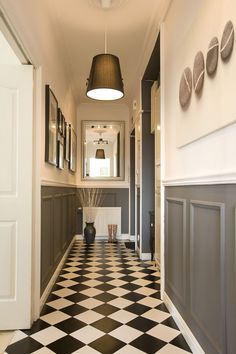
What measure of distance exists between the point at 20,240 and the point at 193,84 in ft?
5.33

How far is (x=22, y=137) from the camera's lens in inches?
90.7

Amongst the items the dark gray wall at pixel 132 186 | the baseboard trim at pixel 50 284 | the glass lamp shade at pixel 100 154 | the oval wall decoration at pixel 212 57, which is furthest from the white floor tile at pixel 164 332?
the glass lamp shade at pixel 100 154

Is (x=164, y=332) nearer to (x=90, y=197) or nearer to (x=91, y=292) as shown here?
(x=91, y=292)

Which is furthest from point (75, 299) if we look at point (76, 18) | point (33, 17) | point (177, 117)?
point (76, 18)

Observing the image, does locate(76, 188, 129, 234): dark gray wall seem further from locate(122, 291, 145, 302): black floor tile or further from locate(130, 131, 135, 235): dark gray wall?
locate(122, 291, 145, 302): black floor tile

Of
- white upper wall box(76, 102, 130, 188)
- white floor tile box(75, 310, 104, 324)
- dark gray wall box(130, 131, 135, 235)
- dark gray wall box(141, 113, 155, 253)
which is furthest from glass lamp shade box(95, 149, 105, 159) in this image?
white floor tile box(75, 310, 104, 324)

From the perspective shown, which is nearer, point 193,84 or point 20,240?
point 193,84

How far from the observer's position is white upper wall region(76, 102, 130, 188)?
6293 mm

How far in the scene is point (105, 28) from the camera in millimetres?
3389

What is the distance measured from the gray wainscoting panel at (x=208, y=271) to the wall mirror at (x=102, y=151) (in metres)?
4.38

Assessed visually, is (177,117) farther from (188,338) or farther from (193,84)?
(188,338)

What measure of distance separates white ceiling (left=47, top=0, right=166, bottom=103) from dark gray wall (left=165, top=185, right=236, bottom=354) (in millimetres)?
1840

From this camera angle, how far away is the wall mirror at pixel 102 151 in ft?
20.6

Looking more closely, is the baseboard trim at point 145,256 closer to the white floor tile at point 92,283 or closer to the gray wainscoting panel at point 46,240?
the white floor tile at point 92,283
